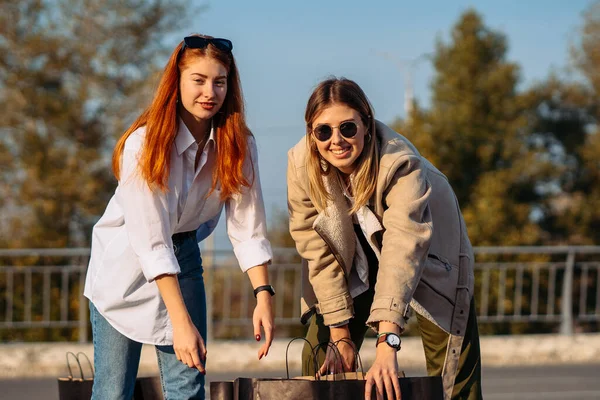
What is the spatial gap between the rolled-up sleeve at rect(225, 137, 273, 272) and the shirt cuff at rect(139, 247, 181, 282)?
0.38 meters

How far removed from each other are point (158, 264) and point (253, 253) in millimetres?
446

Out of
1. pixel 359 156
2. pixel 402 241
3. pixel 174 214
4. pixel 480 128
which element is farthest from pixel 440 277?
pixel 480 128

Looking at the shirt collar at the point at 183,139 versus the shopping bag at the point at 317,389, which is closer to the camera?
the shopping bag at the point at 317,389

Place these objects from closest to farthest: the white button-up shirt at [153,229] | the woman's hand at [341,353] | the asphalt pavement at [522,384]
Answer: the white button-up shirt at [153,229]
the woman's hand at [341,353]
the asphalt pavement at [522,384]

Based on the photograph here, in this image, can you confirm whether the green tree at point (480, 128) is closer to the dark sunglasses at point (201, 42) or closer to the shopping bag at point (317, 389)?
the dark sunglasses at point (201, 42)

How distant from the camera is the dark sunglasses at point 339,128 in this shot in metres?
3.62

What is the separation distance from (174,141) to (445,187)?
109cm

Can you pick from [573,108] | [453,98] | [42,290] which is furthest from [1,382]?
[573,108]

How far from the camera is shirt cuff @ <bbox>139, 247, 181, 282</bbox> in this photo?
3.38 m

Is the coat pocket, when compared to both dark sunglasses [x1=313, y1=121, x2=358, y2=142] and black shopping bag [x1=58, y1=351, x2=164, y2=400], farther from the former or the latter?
black shopping bag [x1=58, y1=351, x2=164, y2=400]

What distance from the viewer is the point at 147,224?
11.2 ft

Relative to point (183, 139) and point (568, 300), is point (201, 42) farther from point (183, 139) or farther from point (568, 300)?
point (568, 300)

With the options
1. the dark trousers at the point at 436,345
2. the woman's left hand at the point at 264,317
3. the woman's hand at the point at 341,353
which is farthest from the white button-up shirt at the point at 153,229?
the dark trousers at the point at 436,345

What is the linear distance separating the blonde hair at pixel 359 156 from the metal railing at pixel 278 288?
258 inches
